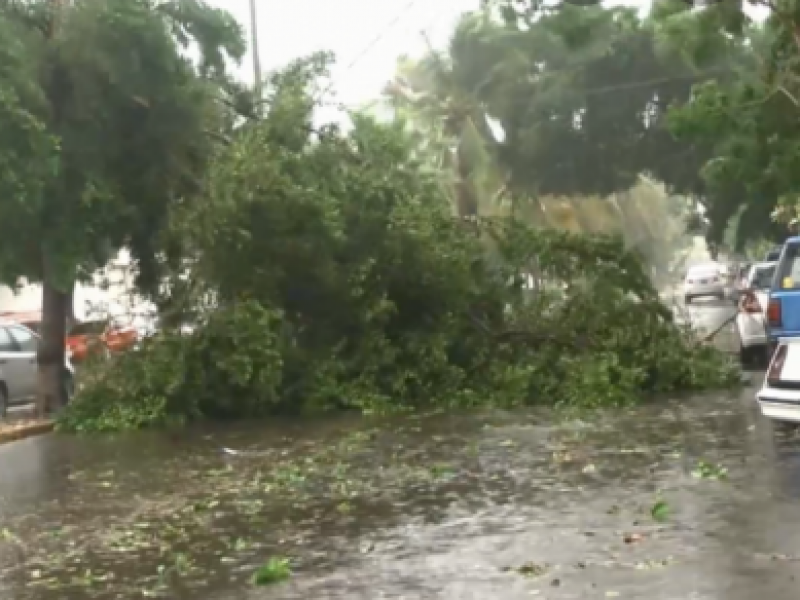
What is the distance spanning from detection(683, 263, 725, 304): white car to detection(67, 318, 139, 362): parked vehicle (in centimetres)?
2989

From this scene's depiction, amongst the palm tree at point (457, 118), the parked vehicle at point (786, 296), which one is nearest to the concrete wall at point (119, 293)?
the parked vehicle at point (786, 296)

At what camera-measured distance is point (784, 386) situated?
409 inches

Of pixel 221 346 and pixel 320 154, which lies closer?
pixel 221 346

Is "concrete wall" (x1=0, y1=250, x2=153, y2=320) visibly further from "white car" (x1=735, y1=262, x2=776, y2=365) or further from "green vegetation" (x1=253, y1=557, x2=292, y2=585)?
"green vegetation" (x1=253, y1=557, x2=292, y2=585)

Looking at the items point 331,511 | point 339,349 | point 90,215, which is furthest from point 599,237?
point 331,511

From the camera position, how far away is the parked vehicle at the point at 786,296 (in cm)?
1448

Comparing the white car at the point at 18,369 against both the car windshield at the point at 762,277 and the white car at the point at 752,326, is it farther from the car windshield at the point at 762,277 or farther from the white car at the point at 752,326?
the car windshield at the point at 762,277

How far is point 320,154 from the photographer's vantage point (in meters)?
18.8

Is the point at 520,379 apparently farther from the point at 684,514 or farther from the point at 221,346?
the point at 684,514

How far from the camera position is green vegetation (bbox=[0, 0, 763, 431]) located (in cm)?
1714

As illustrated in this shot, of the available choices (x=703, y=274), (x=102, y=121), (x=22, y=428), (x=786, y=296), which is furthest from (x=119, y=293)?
(x=703, y=274)

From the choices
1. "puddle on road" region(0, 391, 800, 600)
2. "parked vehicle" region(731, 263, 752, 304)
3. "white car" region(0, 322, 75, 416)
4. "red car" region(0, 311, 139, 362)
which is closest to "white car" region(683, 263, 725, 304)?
"parked vehicle" region(731, 263, 752, 304)

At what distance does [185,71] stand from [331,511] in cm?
1034

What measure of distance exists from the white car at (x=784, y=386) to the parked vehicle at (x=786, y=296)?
394 cm
